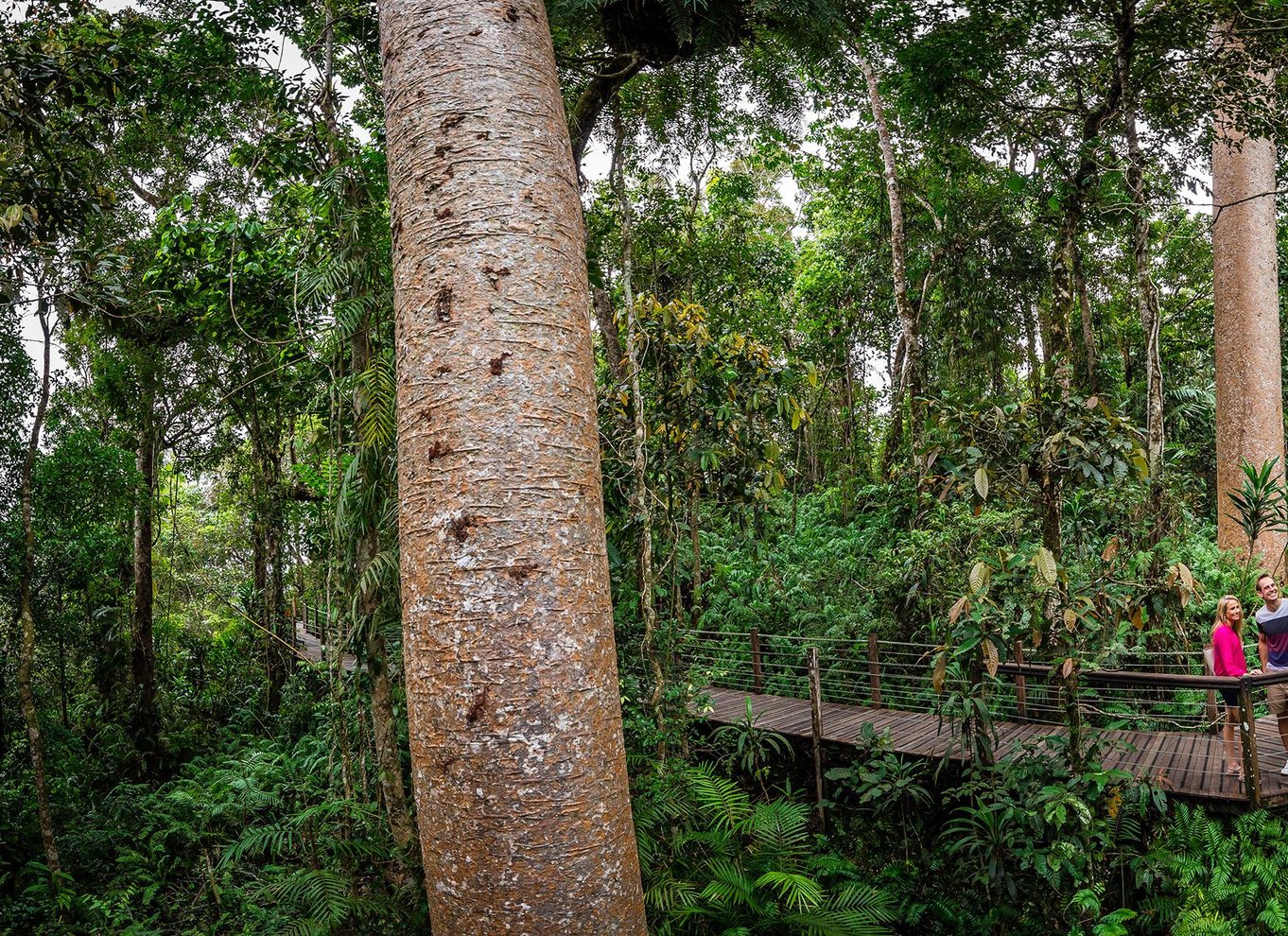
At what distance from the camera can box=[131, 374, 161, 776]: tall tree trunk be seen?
33.3 ft

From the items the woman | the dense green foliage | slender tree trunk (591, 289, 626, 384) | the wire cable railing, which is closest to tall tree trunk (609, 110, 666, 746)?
the dense green foliage

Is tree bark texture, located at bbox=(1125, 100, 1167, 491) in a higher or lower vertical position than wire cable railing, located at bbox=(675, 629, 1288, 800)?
higher

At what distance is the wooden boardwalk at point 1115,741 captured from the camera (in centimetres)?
491

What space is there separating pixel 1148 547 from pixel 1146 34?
208 inches

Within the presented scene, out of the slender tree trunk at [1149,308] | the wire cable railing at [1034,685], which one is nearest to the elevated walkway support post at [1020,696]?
the wire cable railing at [1034,685]

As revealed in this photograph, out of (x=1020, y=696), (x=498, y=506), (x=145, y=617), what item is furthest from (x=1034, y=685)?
(x=145, y=617)

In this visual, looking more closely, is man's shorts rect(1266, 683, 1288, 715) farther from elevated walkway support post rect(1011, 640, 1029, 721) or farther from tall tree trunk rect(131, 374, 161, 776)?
tall tree trunk rect(131, 374, 161, 776)

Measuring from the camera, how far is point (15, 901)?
652cm

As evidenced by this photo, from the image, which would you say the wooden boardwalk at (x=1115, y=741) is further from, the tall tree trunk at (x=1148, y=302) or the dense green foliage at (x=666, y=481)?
the tall tree trunk at (x=1148, y=302)

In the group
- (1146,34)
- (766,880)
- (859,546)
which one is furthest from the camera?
(859,546)

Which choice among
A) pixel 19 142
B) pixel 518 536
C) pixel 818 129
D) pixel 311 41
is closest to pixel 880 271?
pixel 818 129

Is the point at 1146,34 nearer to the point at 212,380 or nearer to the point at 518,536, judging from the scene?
the point at 518,536

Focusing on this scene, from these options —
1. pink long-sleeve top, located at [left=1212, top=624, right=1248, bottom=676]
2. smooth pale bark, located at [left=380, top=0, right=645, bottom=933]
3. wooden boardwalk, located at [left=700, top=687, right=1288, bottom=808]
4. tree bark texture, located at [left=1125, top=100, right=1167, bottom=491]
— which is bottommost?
wooden boardwalk, located at [left=700, top=687, right=1288, bottom=808]

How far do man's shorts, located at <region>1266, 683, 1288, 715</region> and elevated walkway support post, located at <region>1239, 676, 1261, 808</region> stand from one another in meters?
0.82
